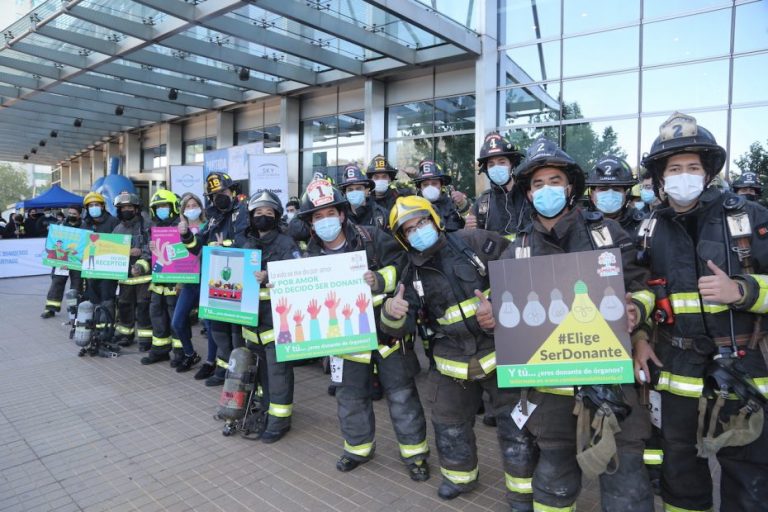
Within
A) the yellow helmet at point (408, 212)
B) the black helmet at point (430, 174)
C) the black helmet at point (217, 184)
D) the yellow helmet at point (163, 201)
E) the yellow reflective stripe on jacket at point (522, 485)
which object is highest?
the black helmet at point (430, 174)

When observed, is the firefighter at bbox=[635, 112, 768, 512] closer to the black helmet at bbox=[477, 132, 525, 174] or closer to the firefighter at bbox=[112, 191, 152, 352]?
the black helmet at bbox=[477, 132, 525, 174]

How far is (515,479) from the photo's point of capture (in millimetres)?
2896

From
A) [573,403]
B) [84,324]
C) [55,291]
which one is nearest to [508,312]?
[573,403]

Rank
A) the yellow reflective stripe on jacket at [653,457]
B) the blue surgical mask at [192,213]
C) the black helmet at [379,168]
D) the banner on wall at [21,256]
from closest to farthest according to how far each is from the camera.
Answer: the yellow reflective stripe on jacket at [653,457]
the blue surgical mask at [192,213]
the black helmet at [379,168]
the banner on wall at [21,256]

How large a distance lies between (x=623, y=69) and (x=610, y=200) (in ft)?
28.5

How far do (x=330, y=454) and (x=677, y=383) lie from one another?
105 inches

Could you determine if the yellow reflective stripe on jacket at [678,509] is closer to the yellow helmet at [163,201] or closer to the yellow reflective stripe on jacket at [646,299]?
the yellow reflective stripe on jacket at [646,299]

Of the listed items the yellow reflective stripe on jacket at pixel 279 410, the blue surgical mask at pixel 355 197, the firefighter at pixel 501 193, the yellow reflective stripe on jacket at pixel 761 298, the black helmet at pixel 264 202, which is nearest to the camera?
the yellow reflective stripe on jacket at pixel 761 298

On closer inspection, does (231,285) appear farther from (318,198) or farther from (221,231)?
(318,198)

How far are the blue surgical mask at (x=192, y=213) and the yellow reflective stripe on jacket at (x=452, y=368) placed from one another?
14.2 feet

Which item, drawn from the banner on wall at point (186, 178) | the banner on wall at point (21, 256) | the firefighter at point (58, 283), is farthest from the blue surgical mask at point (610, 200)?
the banner on wall at point (21, 256)

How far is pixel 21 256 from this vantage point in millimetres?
15883

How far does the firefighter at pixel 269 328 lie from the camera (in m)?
4.34

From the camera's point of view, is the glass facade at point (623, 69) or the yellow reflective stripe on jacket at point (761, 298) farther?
the glass facade at point (623, 69)
